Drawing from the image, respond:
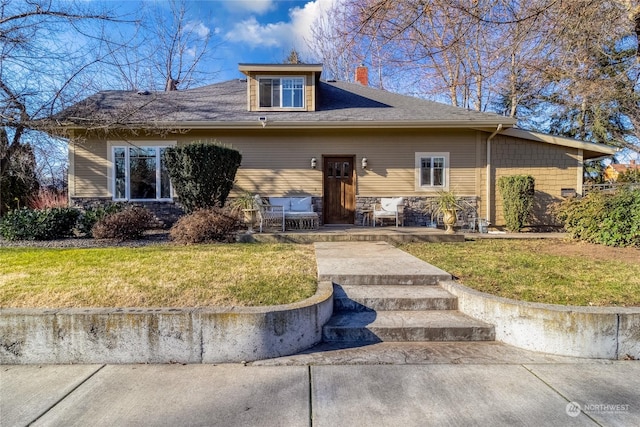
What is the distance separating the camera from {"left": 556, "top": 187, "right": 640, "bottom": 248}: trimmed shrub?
21.9ft

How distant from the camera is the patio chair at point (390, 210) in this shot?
371 inches

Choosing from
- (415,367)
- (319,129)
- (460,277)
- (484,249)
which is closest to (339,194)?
(319,129)

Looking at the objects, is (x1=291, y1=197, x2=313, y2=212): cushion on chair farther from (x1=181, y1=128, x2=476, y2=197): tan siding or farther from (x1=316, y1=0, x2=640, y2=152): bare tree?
(x1=316, y1=0, x2=640, y2=152): bare tree

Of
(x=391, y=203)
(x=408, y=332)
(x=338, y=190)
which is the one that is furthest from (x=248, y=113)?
(x=408, y=332)

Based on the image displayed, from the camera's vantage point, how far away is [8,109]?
7477 mm

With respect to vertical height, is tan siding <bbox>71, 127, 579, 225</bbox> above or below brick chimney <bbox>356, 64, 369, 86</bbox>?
below

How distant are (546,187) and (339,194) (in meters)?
6.09

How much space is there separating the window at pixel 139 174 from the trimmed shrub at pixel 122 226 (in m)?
2.64

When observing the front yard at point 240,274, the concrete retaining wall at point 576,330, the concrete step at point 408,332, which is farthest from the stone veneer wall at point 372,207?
the concrete retaining wall at point 576,330

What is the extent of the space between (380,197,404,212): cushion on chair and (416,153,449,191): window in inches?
33.4

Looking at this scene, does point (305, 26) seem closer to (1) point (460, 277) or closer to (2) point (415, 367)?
(1) point (460, 277)

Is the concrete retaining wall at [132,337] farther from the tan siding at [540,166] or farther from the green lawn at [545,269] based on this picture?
the tan siding at [540,166]


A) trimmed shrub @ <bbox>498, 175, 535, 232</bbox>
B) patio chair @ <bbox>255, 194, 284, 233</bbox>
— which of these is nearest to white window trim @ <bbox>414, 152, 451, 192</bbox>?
trimmed shrub @ <bbox>498, 175, 535, 232</bbox>

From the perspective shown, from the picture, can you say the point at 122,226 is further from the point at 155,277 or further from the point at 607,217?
the point at 607,217
